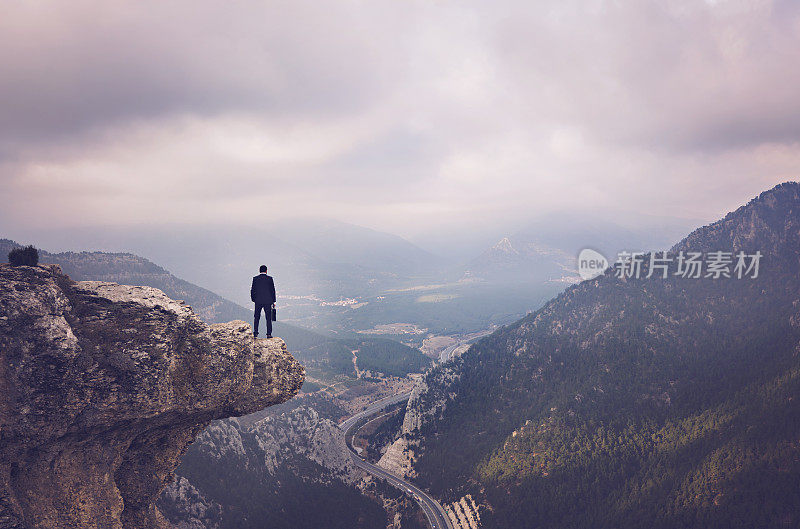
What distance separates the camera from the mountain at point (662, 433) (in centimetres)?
11606

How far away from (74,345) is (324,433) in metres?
162

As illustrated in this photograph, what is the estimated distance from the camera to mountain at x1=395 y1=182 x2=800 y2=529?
11606cm

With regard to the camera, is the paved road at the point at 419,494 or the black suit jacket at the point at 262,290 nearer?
the black suit jacket at the point at 262,290

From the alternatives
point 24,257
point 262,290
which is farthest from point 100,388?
point 262,290

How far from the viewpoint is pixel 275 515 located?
12294 cm

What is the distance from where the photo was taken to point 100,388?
2722cm

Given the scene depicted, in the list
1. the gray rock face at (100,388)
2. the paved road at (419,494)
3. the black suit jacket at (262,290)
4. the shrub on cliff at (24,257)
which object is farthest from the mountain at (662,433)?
the shrub on cliff at (24,257)

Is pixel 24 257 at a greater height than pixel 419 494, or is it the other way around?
pixel 24 257

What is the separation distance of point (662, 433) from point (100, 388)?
591 ft

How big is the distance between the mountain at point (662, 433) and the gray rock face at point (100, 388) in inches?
5568

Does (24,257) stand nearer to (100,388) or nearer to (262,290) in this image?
(100,388)

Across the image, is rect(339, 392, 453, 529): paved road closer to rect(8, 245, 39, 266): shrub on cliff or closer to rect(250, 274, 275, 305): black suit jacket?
rect(250, 274, 275, 305): black suit jacket

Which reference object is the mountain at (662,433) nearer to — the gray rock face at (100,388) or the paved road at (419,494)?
the paved road at (419,494)

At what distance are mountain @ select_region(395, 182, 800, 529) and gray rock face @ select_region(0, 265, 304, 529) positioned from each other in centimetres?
14142
